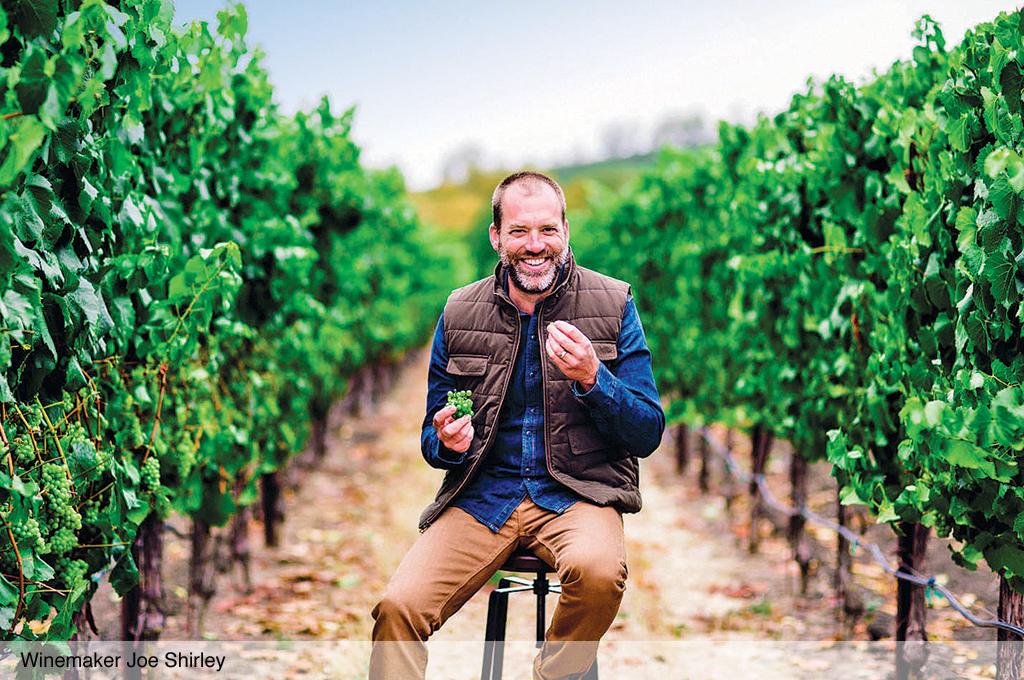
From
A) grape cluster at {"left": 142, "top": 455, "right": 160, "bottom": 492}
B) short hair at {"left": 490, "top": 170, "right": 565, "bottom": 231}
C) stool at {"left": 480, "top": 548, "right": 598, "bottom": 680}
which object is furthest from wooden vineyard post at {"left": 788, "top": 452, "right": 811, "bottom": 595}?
grape cluster at {"left": 142, "top": 455, "right": 160, "bottom": 492}

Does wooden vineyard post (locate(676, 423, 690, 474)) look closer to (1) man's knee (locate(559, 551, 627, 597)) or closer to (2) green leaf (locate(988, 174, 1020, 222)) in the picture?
(1) man's knee (locate(559, 551, 627, 597))

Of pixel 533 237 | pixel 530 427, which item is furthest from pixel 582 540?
pixel 533 237

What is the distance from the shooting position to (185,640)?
14.4 feet

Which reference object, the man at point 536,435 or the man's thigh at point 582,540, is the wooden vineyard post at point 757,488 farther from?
the man's thigh at point 582,540

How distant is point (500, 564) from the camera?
9.41 feet

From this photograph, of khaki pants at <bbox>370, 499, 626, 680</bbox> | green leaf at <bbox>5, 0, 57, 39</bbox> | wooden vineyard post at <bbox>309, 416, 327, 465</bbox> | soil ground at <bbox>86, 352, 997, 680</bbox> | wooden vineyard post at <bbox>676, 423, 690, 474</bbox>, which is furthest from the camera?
wooden vineyard post at <bbox>676, 423, 690, 474</bbox>

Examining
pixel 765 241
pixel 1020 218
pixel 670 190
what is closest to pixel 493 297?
pixel 1020 218

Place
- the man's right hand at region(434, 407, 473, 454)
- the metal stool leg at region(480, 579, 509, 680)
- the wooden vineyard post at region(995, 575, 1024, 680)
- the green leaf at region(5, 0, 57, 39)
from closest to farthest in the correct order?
the green leaf at region(5, 0, 57, 39) < the man's right hand at region(434, 407, 473, 454) < the wooden vineyard post at region(995, 575, 1024, 680) < the metal stool leg at region(480, 579, 509, 680)

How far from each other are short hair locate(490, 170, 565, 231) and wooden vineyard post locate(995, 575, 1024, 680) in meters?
2.07

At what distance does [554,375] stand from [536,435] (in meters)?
0.23

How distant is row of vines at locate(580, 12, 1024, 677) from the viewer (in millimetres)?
2520

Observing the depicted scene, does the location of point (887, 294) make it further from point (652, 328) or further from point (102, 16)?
point (652, 328)

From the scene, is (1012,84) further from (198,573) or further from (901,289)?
(198,573)

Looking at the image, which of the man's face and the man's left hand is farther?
the man's face
